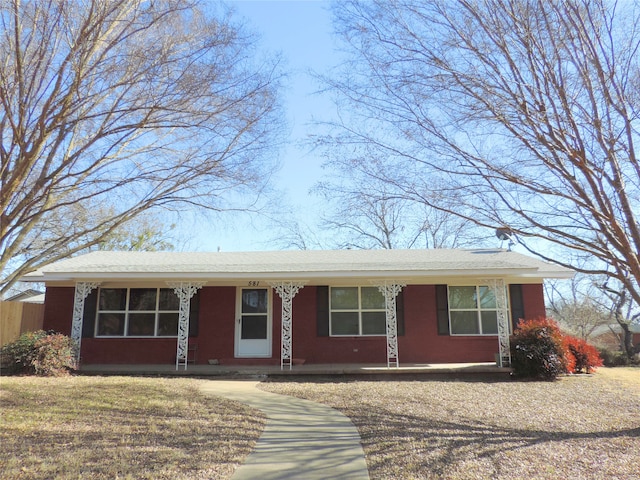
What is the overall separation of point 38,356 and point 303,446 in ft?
27.8

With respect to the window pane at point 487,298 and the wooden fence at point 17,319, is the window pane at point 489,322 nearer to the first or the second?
the window pane at point 487,298

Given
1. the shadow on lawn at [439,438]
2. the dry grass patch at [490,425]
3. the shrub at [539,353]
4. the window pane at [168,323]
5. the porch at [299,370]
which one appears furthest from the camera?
the window pane at [168,323]

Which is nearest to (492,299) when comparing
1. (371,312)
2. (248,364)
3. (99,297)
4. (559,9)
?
(371,312)

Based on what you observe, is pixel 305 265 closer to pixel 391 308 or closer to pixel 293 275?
pixel 293 275

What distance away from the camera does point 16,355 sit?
11.1 metres

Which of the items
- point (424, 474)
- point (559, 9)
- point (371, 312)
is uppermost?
point (559, 9)

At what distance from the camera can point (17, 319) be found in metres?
15.8

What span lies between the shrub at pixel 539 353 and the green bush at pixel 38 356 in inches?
417

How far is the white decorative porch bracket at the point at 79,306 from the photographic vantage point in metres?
12.2

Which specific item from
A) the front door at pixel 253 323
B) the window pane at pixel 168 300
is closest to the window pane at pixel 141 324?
the window pane at pixel 168 300

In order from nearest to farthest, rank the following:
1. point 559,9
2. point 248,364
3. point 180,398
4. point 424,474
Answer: point 424,474 → point 559,9 → point 180,398 → point 248,364

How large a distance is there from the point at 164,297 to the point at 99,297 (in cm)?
182

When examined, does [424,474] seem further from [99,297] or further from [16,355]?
[99,297]

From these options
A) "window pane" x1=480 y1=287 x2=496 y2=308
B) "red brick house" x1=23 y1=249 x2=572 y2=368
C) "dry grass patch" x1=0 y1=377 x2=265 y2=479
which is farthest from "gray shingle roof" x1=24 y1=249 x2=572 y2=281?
"dry grass patch" x1=0 y1=377 x2=265 y2=479
